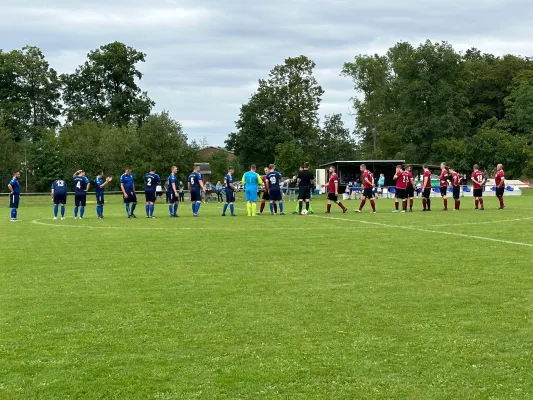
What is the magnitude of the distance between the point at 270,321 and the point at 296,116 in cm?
7784

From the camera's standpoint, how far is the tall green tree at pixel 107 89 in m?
93.3

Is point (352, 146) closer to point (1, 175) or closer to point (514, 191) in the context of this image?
point (514, 191)

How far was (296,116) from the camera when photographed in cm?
8525

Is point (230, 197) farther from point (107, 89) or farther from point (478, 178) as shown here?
point (107, 89)

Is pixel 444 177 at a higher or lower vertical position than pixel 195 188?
higher

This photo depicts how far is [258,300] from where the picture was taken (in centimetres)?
954

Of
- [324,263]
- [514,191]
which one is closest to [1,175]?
[514,191]

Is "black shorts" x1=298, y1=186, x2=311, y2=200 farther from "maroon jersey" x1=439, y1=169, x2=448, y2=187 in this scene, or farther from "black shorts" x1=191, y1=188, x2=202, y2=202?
"maroon jersey" x1=439, y1=169, x2=448, y2=187

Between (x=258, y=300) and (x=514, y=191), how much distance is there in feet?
159

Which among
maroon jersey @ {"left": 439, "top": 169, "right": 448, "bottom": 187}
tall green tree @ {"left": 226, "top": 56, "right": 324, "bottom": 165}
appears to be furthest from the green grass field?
tall green tree @ {"left": 226, "top": 56, "right": 324, "bottom": 165}

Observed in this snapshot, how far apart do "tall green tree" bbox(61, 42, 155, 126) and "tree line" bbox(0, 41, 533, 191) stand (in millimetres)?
130

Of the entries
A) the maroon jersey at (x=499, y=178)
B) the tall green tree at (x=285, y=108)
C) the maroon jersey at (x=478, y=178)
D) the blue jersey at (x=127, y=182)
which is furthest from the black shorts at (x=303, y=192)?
the tall green tree at (x=285, y=108)

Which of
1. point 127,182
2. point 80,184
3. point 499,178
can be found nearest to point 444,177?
point 499,178

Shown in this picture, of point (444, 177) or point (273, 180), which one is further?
point (444, 177)
